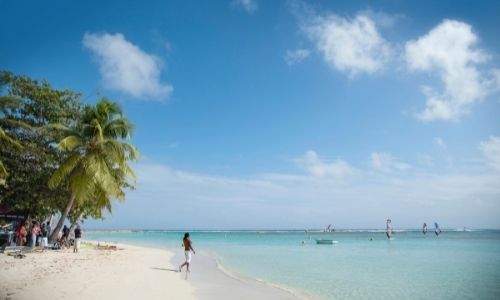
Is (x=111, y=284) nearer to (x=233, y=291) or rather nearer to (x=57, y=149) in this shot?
(x=233, y=291)

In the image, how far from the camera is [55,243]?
73.2ft

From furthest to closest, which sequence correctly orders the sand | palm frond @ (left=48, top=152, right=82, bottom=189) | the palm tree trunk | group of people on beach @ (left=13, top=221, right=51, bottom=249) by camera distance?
the palm tree trunk < palm frond @ (left=48, top=152, right=82, bottom=189) < group of people on beach @ (left=13, top=221, right=51, bottom=249) < the sand

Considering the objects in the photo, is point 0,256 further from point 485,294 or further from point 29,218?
point 485,294

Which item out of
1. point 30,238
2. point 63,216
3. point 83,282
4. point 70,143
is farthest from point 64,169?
point 83,282

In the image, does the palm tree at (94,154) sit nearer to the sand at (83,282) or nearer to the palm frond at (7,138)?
the palm frond at (7,138)

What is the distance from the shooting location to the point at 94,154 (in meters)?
21.5

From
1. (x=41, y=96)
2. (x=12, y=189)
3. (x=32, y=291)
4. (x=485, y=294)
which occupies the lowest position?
(x=485, y=294)

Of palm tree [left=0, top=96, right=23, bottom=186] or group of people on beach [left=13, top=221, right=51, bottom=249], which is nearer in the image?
palm tree [left=0, top=96, right=23, bottom=186]

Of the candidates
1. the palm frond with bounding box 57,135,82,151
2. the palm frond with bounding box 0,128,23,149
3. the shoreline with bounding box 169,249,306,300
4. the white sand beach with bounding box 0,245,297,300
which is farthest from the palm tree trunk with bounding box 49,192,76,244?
the shoreline with bounding box 169,249,306,300

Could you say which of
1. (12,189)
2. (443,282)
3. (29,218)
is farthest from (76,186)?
(443,282)

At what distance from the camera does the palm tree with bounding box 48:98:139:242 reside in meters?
20.9

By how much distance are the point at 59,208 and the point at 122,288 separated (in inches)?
609

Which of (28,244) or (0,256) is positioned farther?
(28,244)

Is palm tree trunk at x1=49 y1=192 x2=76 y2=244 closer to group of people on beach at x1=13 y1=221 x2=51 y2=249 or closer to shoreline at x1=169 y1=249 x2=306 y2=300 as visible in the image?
group of people on beach at x1=13 y1=221 x2=51 y2=249
